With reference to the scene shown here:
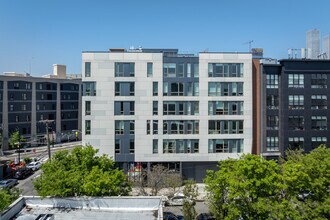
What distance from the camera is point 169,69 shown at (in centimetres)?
4728

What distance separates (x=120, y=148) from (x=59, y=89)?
1844 inches

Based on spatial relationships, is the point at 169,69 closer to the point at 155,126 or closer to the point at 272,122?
the point at 155,126

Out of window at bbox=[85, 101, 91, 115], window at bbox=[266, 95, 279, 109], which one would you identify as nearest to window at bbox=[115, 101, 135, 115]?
window at bbox=[85, 101, 91, 115]

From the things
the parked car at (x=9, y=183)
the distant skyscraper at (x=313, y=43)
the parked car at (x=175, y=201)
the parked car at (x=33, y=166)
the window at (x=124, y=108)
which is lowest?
the parked car at (x=175, y=201)

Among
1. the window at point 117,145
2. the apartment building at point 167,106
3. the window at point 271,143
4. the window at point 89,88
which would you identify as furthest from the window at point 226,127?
the window at point 89,88

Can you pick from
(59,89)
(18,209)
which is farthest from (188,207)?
(59,89)

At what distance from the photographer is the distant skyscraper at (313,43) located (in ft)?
167

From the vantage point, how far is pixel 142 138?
47.3 metres

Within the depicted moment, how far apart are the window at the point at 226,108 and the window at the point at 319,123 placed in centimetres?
1192

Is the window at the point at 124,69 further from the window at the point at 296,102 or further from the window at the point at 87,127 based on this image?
the window at the point at 296,102

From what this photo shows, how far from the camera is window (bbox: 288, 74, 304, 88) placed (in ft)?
158

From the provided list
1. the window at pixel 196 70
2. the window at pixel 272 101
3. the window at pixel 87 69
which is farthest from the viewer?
the window at pixel 272 101

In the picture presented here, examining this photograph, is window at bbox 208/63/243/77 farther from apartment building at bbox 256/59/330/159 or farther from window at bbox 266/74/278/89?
window at bbox 266/74/278/89

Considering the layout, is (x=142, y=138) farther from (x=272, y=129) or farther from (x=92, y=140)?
(x=272, y=129)
